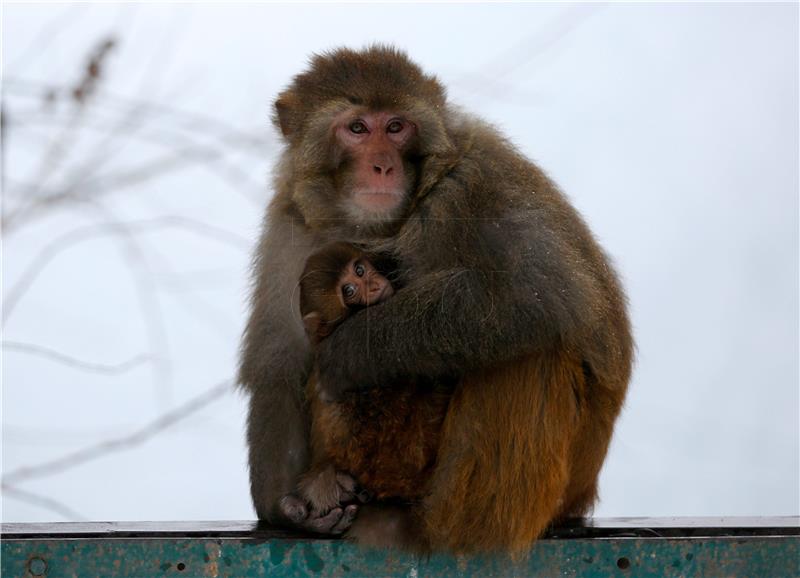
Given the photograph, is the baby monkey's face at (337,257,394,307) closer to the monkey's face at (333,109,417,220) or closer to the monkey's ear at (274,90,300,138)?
the monkey's face at (333,109,417,220)

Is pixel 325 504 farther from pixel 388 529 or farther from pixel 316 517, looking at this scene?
pixel 388 529

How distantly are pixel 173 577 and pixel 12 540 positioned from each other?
0.44 metres

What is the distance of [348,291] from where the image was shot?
3.12 metres

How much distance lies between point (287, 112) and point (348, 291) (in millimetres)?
678

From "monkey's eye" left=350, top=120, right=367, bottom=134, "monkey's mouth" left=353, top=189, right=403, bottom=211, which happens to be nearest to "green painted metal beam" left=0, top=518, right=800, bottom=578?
"monkey's mouth" left=353, top=189, right=403, bottom=211

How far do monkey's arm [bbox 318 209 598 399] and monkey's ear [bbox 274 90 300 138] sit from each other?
0.63 meters

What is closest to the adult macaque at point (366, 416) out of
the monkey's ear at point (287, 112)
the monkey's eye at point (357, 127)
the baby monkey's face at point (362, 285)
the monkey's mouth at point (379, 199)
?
the baby monkey's face at point (362, 285)

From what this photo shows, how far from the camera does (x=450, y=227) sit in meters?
3.14

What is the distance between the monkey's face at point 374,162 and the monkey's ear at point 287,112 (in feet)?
0.69

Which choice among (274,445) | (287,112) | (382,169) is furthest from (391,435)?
(287,112)

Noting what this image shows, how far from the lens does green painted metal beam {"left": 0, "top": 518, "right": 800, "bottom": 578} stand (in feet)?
9.32

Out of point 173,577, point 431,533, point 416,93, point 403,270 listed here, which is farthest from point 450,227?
point 173,577

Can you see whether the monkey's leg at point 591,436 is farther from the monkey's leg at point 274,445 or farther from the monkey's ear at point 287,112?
the monkey's ear at point 287,112

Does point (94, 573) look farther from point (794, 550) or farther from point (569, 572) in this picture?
point (794, 550)
